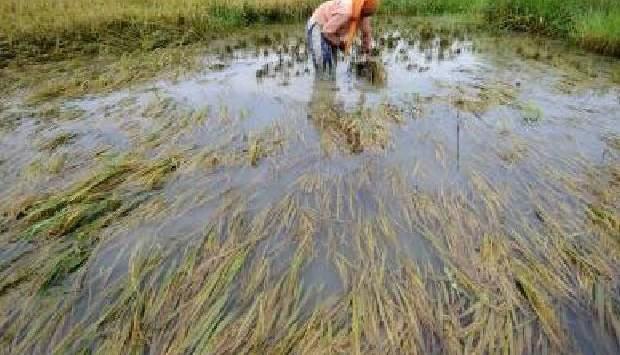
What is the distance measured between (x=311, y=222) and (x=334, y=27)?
420 cm

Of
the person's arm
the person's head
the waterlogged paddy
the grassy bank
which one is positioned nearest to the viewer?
the waterlogged paddy

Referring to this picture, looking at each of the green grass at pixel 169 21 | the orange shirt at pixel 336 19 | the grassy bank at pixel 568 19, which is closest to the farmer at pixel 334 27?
the orange shirt at pixel 336 19

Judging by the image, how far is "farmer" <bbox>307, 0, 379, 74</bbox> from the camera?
6723 millimetres

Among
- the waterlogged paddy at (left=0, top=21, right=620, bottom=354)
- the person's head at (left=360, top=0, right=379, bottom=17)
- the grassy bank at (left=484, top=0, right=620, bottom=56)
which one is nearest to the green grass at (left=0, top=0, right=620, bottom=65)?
the grassy bank at (left=484, top=0, right=620, bottom=56)

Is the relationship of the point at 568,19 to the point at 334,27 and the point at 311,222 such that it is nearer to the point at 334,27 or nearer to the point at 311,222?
the point at 334,27

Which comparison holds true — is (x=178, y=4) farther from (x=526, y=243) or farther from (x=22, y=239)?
(x=526, y=243)

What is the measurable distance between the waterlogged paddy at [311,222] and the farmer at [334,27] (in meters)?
0.99

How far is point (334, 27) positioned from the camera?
6984 mm

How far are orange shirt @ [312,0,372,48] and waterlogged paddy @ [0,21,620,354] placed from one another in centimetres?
102

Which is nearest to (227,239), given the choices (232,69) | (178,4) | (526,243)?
(526,243)

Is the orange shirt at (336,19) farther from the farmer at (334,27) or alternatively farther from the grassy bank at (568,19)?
the grassy bank at (568,19)

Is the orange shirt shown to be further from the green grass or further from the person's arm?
the green grass

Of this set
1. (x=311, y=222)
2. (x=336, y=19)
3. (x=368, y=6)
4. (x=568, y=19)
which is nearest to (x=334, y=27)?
(x=336, y=19)

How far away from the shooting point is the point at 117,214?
11.8ft
